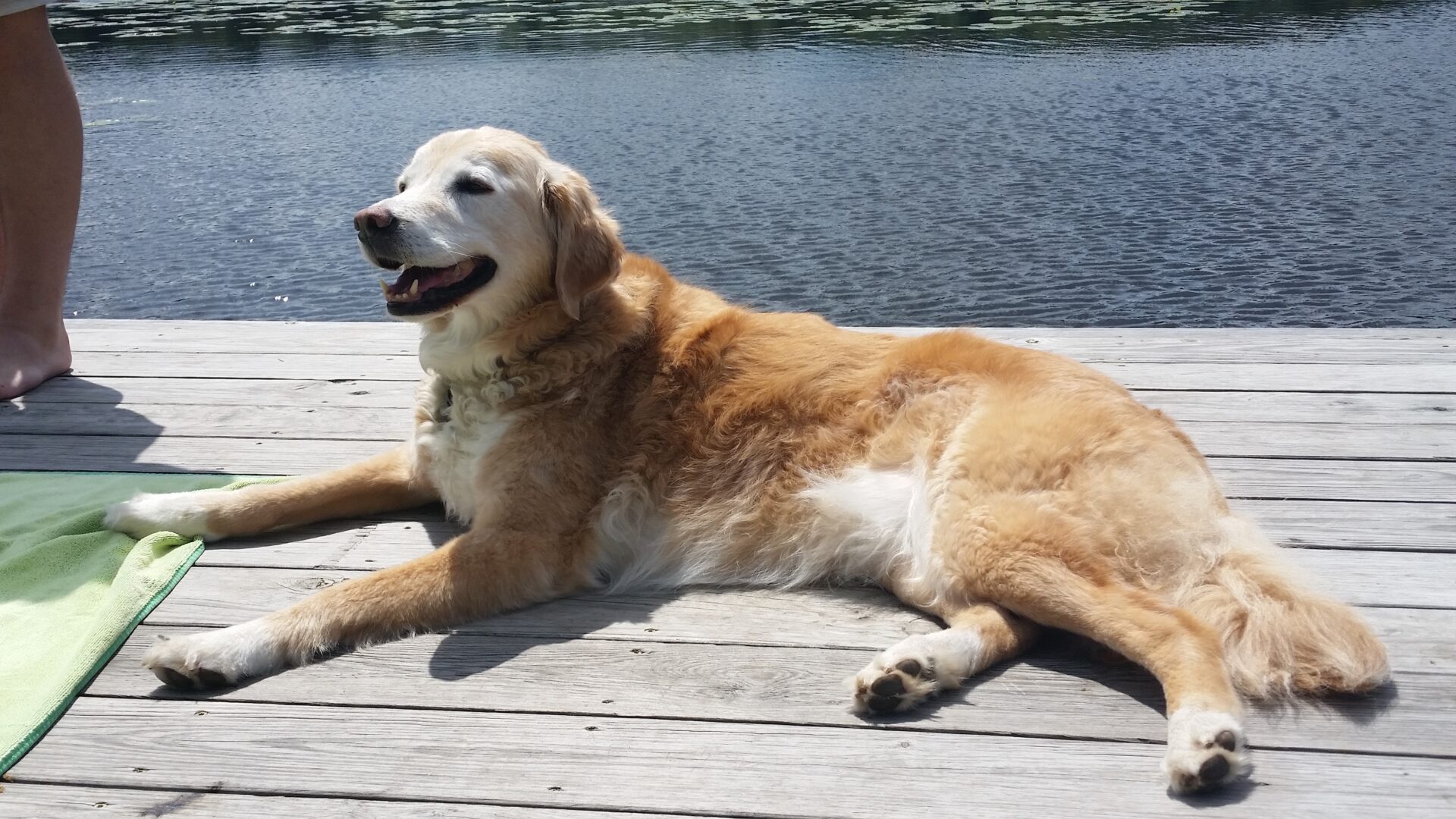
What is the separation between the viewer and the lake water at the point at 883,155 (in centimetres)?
744

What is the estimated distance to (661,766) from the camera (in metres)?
2.31

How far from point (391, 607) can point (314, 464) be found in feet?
3.84

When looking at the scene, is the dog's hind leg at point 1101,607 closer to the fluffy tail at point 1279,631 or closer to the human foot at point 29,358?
the fluffy tail at point 1279,631

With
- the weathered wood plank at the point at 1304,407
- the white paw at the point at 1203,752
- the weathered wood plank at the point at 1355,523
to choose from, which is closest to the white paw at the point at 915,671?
the white paw at the point at 1203,752

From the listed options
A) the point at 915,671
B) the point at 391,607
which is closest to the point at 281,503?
the point at 391,607

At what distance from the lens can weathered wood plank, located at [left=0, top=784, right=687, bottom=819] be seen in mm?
2189

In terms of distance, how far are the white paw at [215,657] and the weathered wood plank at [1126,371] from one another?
197 cm

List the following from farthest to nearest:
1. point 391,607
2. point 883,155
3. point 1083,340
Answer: point 883,155
point 1083,340
point 391,607

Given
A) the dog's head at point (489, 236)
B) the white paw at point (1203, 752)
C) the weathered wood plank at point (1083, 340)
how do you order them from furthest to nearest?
the weathered wood plank at point (1083, 340)
the dog's head at point (489, 236)
the white paw at point (1203, 752)

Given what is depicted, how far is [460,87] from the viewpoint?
527 inches

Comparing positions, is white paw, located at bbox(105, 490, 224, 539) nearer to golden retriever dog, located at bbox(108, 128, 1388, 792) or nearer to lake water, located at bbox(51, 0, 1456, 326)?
golden retriever dog, located at bbox(108, 128, 1388, 792)

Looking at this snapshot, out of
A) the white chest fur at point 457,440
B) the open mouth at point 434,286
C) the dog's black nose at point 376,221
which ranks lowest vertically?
the white chest fur at point 457,440

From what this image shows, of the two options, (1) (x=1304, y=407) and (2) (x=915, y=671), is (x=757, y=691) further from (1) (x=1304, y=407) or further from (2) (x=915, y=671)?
(1) (x=1304, y=407)

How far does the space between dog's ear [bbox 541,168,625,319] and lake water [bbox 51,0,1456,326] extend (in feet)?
12.8
